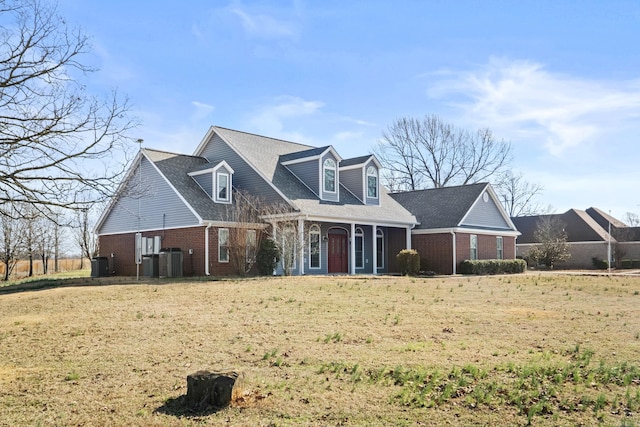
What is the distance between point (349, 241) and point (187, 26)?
59.4ft

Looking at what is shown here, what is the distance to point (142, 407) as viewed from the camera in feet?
23.3

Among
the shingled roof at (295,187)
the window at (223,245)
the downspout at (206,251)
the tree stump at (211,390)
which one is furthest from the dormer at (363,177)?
the tree stump at (211,390)

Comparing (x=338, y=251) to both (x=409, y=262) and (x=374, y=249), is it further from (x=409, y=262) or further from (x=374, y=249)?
(x=409, y=262)

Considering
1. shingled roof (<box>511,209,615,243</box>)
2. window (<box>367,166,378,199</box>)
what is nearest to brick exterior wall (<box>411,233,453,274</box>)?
window (<box>367,166,378,199</box>)

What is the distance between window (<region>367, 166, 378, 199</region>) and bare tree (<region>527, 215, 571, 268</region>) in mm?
17855

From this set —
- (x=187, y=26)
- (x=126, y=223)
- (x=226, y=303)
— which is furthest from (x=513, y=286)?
(x=126, y=223)

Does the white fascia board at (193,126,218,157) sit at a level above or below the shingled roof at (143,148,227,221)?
above

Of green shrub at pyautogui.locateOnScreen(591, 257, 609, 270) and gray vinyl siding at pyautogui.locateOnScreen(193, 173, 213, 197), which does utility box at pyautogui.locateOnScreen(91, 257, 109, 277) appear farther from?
green shrub at pyautogui.locateOnScreen(591, 257, 609, 270)

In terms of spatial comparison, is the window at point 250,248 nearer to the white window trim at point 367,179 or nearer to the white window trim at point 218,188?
the white window trim at point 218,188

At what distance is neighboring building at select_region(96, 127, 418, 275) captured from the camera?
2530 centimetres

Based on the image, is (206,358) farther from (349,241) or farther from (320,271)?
(349,241)

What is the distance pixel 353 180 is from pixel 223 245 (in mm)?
8818

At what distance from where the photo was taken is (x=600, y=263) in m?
45.7

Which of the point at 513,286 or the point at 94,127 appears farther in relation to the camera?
the point at 513,286
